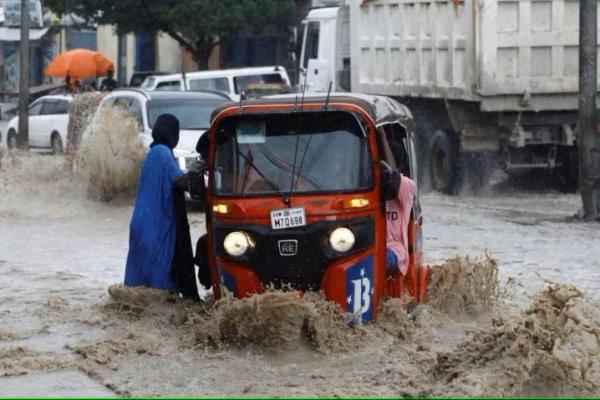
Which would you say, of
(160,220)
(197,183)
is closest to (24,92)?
(160,220)

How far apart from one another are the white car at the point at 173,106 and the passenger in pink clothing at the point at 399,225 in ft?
29.8

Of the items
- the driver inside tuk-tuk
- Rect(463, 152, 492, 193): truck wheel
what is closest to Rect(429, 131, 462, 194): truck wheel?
Rect(463, 152, 492, 193): truck wheel

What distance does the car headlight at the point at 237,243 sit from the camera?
28.3 feet

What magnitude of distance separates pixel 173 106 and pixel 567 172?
18.9 feet

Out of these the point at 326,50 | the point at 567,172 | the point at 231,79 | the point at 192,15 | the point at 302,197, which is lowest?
the point at 567,172

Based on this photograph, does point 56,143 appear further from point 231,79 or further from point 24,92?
point 231,79

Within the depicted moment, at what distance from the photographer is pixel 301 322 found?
329 inches

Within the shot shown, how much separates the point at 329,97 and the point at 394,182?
2.40 feet

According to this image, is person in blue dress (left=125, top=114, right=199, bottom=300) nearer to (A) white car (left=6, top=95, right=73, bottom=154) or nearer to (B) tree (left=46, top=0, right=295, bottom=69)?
(A) white car (left=6, top=95, right=73, bottom=154)

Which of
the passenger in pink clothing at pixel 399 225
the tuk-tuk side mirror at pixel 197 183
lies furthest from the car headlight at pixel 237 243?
the passenger in pink clothing at pixel 399 225

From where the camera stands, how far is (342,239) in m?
8.55

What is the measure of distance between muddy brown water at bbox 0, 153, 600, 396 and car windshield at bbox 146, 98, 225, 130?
260 inches

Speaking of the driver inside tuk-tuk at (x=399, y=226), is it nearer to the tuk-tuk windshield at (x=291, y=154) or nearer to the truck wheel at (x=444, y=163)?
the tuk-tuk windshield at (x=291, y=154)

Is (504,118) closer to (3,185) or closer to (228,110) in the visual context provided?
(3,185)
